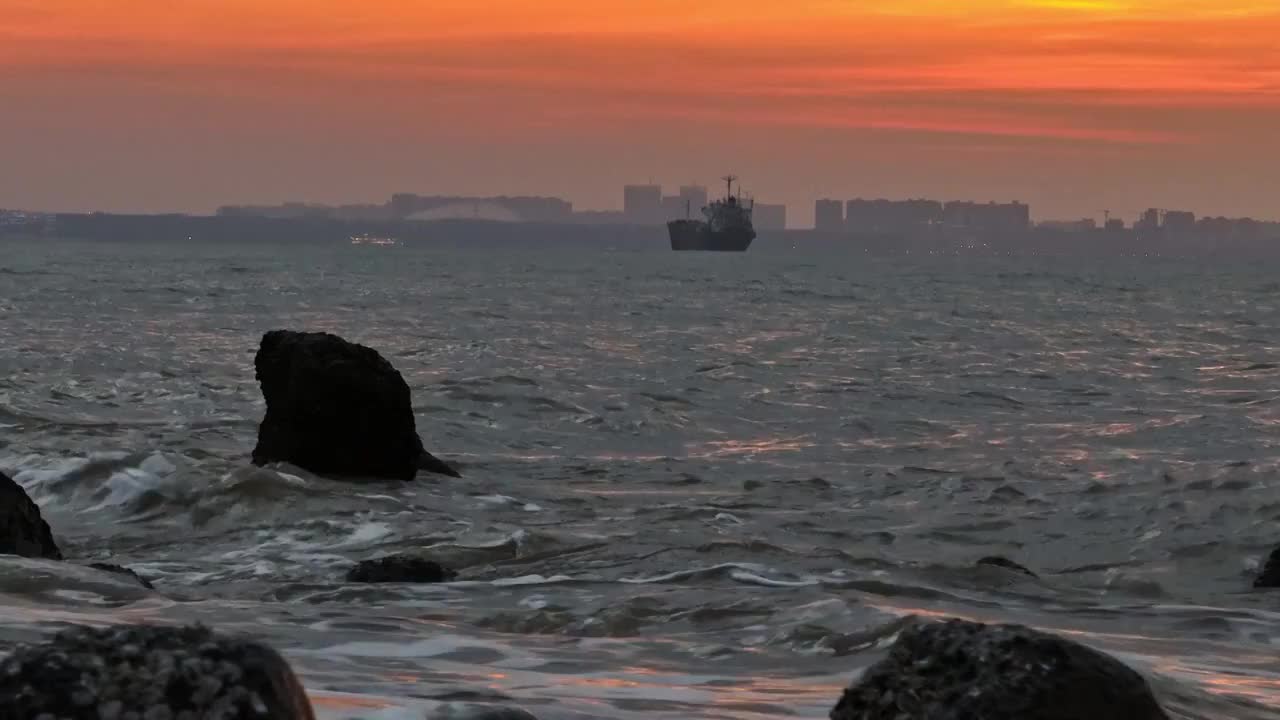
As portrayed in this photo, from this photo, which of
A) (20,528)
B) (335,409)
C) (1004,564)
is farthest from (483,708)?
(335,409)

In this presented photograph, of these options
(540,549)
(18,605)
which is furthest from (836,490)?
(18,605)

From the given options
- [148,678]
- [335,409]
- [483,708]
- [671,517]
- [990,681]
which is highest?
[148,678]

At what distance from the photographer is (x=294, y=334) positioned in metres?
16.8

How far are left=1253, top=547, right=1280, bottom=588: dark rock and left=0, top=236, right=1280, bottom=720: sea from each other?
229 millimetres

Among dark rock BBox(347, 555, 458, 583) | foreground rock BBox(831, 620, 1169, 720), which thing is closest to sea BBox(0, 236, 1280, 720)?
dark rock BBox(347, 555, 458, 583)

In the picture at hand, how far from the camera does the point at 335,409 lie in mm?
16078

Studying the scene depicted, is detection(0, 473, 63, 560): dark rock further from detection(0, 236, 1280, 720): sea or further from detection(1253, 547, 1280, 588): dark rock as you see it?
detection(1253, 547, 1280, 588): dark rock

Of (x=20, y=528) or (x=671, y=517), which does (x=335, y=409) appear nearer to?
(x=671, y=517)

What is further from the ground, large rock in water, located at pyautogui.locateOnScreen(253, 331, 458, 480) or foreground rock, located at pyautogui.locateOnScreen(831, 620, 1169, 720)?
foreground rock, located at pyautogui.locateOnScreen(831, 620, 1169, 720)

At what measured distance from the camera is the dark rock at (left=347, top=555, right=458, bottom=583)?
10.4 metres

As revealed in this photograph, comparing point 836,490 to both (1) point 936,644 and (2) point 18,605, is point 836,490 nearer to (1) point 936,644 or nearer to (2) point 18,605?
(2) point 18,605

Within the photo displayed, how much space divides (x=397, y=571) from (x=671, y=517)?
4936mm

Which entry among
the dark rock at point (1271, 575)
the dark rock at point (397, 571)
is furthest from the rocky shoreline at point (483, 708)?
the dark rock at point (1271, 575)

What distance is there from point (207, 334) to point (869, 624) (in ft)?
126
